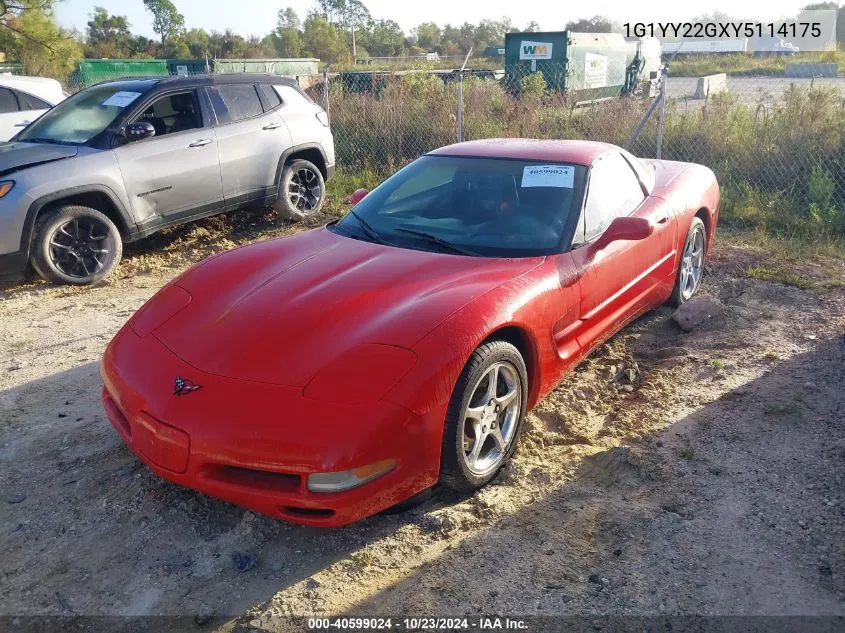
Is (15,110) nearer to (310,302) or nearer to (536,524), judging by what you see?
(310,302)

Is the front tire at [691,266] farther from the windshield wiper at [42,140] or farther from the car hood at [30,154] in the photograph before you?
the windshield wiper at [42,140]

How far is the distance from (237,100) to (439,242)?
461 centimetres

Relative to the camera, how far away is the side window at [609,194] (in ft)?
13.6

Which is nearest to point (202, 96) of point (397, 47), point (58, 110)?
point (58, 110)

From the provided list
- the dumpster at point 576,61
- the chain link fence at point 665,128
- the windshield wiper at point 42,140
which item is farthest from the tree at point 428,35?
the windshield wiper at point 42,140

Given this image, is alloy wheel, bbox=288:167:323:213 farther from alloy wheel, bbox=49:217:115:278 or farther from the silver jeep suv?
alloy wheel, bbox=49:217:115:278

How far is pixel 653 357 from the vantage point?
4840 mm

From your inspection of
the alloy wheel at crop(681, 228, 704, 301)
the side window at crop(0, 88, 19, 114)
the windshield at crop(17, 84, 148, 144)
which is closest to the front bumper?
the alloy wheel at crop(681, 228, 704, 301)

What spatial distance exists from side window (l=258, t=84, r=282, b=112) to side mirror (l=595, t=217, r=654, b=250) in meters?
4.99

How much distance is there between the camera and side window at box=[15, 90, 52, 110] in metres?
9.50

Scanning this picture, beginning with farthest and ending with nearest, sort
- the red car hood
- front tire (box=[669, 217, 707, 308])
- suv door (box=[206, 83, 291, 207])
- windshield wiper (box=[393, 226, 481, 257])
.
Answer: suv door (box=[206, 83, 291, 207])
front tire (box=[669, 217, 707, 308])
windshield wiper (box=[393, 226, 481, 257])
the red car hood

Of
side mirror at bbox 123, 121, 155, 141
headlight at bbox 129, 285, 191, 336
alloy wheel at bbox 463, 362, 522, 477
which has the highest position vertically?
side mirror at bbox 123, 121, 155, 141

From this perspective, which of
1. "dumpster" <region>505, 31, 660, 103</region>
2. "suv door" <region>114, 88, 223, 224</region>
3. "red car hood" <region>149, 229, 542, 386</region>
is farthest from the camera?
"dumpster" <region>505, 31, 660, 103</region>

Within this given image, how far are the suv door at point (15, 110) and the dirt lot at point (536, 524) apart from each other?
20.0 feet
